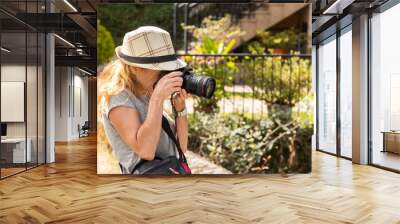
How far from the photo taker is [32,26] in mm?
6223

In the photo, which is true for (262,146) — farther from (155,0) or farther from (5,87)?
(5,87)

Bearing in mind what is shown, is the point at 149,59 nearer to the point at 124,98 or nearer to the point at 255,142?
the point at 124,98

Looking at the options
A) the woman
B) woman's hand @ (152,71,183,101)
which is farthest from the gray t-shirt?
woman's hand @ (152,71,183,101)

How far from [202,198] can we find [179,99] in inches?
56.4

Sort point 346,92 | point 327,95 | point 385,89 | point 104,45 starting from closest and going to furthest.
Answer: point 104,45 < point 385,89 < point 346,92 < point 327,95

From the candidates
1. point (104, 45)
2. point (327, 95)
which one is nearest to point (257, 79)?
point (104, 45)

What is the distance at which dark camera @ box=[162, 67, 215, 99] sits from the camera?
16.9ft

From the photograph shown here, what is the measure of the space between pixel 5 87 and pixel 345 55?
583 cm

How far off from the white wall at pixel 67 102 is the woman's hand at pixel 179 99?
803 cm

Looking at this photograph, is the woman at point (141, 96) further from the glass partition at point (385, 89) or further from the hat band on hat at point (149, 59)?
the glass partition at point (385, 89)

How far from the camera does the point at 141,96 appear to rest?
5.15 metres

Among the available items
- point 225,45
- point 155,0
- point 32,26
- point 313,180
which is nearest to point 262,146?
point 313,180

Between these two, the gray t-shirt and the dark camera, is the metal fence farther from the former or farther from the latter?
the gray t-shirt

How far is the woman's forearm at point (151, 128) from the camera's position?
5074 mm
